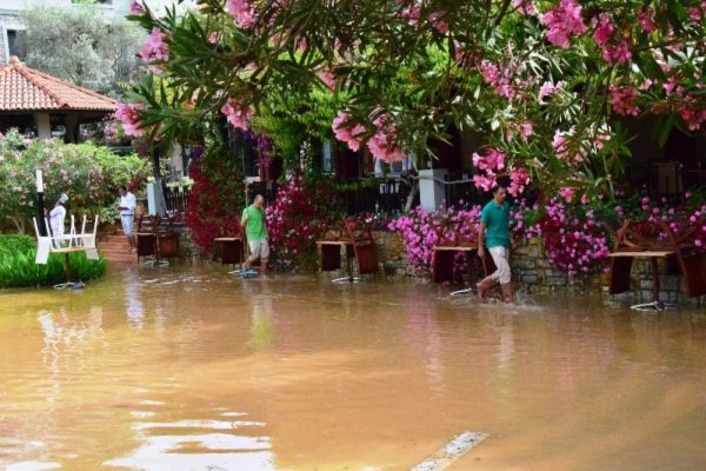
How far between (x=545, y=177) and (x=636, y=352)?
509 centimetres

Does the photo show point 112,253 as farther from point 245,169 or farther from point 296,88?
point 296,88

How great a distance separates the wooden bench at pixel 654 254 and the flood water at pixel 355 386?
0.42 m

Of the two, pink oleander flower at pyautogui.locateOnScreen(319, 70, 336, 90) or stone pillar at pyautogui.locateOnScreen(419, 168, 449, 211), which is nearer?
pink oleander flower at pyautogui.locateOnScreen(319, 70, 336, 90)

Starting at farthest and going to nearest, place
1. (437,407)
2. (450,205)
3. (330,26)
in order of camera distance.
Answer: (450,205), (437,407), (330,26)

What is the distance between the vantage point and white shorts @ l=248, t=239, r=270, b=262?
63.0ft

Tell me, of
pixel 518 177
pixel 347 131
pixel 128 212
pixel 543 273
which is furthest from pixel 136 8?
→ pixel 128 212

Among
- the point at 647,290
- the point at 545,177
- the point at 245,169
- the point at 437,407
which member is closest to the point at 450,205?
the point at 647,290

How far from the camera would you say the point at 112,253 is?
90.7 feet

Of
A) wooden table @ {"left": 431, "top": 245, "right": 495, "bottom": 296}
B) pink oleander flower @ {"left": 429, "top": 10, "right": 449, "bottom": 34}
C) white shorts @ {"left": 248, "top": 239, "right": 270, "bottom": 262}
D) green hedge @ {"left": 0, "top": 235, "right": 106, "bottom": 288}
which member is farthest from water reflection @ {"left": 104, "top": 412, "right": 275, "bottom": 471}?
green hedge @ {"left": 0, "top": 235, "right": 106, "bottom": 288}

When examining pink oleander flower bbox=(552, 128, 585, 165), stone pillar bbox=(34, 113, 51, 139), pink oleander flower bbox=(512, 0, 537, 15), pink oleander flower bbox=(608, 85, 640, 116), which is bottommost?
pink oleander flower bbox=(552, 128, 585, 165)

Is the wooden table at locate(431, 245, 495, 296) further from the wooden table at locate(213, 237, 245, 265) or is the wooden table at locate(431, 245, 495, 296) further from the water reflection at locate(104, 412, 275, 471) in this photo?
the water reflection at locate(104, 412, 275, 471)

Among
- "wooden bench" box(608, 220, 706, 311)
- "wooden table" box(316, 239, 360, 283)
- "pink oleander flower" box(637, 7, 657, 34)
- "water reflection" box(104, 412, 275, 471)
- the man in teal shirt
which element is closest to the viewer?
"pink oleander flower" box(637, 7, 657, 34)

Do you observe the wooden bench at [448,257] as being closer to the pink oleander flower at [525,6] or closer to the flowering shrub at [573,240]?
the flowering shrub at [573,240]

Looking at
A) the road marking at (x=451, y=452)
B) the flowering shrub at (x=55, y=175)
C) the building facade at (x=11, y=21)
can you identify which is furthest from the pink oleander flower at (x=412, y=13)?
the building facade at (x=11, y=21)
